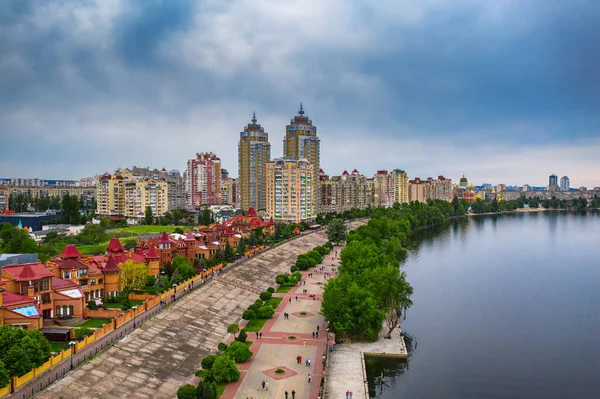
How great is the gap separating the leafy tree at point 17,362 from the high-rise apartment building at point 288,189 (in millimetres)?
81883

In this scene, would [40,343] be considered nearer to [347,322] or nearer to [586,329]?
[347,322]

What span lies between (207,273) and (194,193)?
115 m

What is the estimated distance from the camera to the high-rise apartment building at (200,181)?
536ft

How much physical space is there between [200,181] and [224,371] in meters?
138

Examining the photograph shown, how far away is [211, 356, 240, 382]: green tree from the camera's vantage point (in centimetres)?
2891

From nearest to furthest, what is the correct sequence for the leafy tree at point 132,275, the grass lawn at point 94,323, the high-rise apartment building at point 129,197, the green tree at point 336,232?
the grass lawn at point 94,323, the leafy tree at point 132,275, the green tree at point 336,232, the high-rise apartment building at point 129,197

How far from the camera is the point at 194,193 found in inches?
6442

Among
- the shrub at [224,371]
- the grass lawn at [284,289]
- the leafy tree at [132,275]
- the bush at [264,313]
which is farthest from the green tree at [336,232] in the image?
the shrub at [224,371]

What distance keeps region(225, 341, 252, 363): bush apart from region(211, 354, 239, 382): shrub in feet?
7.60

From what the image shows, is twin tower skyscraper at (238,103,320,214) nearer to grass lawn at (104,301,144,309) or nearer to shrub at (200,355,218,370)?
grass lawn at (104,301,144,309)

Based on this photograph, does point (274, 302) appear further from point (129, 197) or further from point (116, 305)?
point (129, 197)

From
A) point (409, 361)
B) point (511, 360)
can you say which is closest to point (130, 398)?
point (409, 361)

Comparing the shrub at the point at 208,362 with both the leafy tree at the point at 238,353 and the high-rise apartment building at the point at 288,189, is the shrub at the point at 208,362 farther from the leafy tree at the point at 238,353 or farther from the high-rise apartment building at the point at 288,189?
the high-rise apartment building at the point at 288,189

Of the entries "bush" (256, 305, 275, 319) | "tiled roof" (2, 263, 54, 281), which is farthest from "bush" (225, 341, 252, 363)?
"tiled roof" (2, 263, 54, 281)
